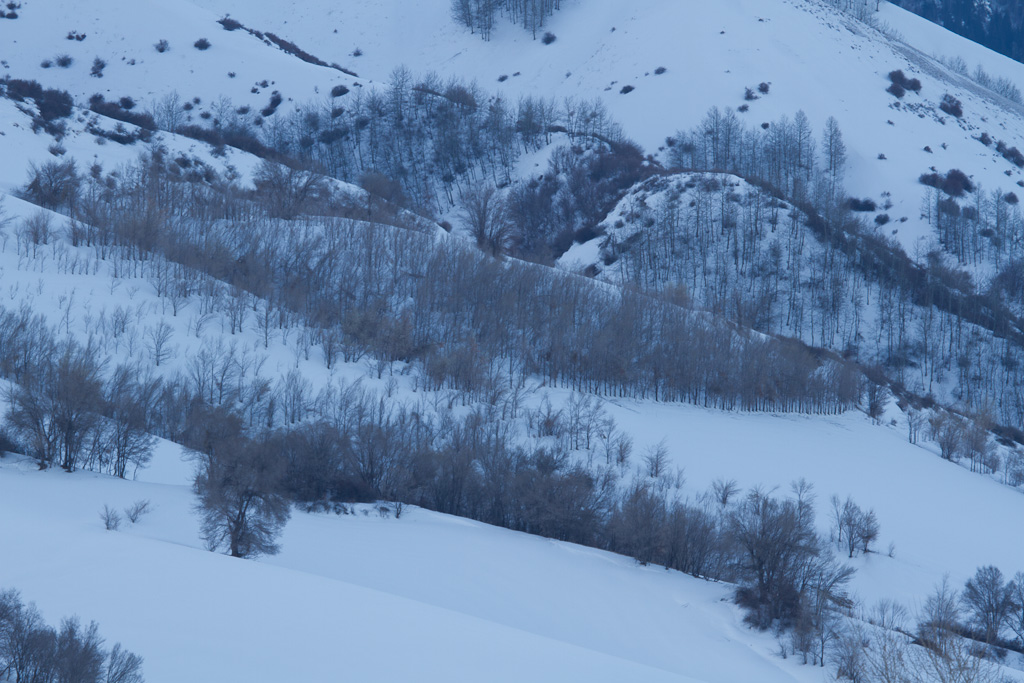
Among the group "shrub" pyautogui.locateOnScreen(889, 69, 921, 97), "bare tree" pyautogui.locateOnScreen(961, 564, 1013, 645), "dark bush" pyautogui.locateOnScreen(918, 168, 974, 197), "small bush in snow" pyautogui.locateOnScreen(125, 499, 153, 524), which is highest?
"shrub" pyautogui.locateOnScreen(889, 69, 921, 97)

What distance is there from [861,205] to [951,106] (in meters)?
23.4

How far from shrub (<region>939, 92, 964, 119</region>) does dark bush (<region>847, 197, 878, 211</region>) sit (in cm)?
2134

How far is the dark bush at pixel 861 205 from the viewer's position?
7062 centimetres

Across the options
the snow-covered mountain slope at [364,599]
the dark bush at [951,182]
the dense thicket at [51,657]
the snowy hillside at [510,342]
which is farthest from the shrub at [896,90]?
the dense thicket at [51,657]

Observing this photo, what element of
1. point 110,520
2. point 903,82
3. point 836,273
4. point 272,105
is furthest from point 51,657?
point 903,82

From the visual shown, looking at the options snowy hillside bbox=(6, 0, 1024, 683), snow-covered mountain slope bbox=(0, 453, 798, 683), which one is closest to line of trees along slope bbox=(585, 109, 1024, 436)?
snowy hillside bbox=(6, 0, 1024, 683)

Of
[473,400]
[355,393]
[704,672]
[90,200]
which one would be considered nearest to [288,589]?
[704,672]

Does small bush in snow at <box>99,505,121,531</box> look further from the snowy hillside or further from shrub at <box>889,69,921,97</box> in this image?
shrub at <box>889,69,921,97</box>

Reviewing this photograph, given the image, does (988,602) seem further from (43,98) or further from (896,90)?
(896,90)

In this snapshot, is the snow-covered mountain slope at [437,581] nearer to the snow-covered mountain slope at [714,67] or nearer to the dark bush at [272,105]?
the snow-covered mountain slope at [714,67]

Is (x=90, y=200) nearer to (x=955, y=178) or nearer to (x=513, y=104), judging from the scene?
(x=513, y=104)

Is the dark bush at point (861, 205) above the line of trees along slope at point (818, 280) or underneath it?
above

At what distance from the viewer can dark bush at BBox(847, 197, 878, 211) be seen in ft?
232

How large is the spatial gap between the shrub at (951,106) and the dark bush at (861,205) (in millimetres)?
21344
